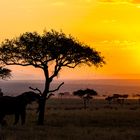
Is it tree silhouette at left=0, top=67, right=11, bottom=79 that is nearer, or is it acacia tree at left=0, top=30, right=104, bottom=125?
acacia tree at left=0, top=30, right=104, bottom=125

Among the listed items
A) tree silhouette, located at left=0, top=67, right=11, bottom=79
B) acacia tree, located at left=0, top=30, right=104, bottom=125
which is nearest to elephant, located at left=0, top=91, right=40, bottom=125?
acacia tree, located at left=0, top=30, right=104, bottom=125

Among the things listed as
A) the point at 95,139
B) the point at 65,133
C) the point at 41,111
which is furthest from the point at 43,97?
the point at 95,139

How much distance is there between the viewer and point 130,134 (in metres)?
30.2

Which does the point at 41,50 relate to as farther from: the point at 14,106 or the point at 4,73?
the point at 4,73

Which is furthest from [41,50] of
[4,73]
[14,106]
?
[4,73]

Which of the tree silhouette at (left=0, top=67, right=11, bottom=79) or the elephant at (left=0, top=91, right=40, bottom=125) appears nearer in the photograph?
the elephant at (left=0, top=91, right=40, bottom=125)

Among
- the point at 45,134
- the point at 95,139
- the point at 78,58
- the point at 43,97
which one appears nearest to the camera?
the point at 95,139

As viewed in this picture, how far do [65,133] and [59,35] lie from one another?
1551 centimetres

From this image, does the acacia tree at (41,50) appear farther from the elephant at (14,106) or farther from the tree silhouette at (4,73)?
the tree silhouette at (4,73)

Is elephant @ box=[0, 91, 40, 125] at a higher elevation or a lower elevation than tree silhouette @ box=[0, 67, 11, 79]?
lower

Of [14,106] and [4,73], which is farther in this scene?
[4,73]

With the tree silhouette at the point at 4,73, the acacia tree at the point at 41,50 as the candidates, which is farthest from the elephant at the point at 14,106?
the tree silhouette at the point at 4,73

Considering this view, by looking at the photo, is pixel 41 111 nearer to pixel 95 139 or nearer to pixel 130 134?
pixel 130 134

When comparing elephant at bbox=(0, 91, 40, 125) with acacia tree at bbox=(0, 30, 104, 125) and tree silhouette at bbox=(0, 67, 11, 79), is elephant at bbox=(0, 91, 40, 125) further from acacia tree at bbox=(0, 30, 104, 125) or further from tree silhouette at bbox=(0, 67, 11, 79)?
tree silhouette at bbox=(0, 67, 11, 79)
